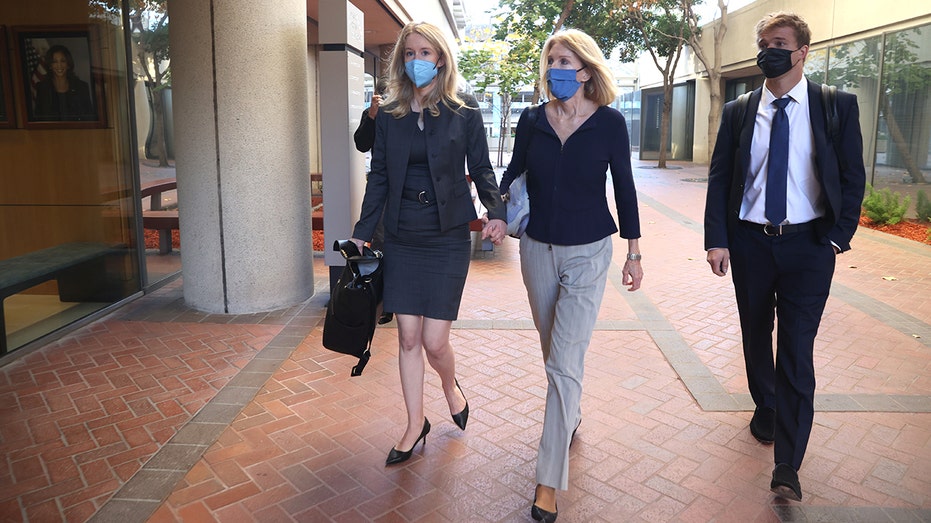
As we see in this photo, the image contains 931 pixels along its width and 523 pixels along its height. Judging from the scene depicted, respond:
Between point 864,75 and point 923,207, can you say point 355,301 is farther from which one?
point 864,75

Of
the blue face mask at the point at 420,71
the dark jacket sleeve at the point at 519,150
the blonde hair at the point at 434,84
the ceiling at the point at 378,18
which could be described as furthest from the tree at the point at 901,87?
the blue face mask at the point at 420,71

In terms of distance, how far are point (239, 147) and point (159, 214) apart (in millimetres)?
2167

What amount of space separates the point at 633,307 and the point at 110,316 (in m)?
4.56

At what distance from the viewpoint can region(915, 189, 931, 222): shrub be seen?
39.8ft

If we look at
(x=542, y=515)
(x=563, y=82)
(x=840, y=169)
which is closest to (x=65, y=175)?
(x=563, y=82)

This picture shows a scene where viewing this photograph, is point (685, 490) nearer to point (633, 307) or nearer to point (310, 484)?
point (310, 484)

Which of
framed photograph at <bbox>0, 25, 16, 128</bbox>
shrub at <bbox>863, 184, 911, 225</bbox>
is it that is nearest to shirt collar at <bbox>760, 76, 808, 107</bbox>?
framed photograph at <bbox>0, 25, 16, 128</bbox>

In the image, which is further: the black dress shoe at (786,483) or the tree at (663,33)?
the tree at (663,33)

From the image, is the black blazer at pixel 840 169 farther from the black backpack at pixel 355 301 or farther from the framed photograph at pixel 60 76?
the framed photograph at pixel 60 76

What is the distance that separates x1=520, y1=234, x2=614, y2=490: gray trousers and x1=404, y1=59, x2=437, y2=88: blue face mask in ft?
2.90

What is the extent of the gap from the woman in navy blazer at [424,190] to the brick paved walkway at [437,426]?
55 centimetres

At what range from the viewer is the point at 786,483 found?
338 centimetres

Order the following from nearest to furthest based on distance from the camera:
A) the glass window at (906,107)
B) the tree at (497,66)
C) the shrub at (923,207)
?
the shrub at (923,207) < the glass window at (906,107) < the tree at (497,66)

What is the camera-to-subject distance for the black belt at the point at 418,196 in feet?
11.7
